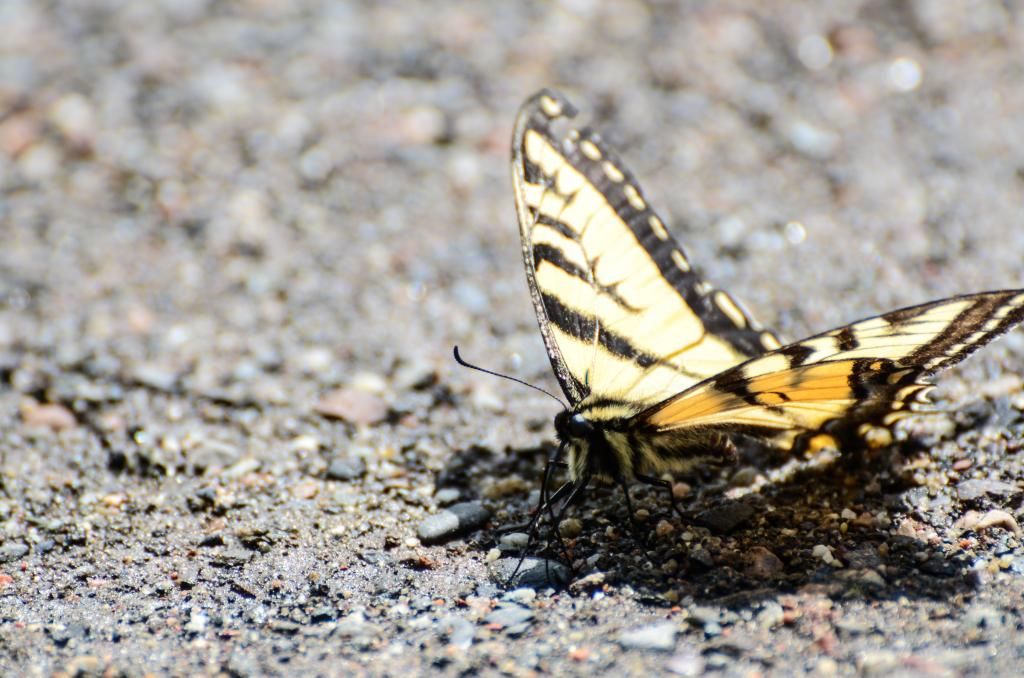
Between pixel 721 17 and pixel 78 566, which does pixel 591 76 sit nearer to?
pixel 721 17

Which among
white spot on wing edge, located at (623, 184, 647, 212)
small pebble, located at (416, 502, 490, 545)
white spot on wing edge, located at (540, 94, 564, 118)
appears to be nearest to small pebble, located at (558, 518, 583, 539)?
small pebble, located at (416, 502, 490, 545)

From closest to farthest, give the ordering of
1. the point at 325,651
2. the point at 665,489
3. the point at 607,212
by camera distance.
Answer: the point at 325,651 < the point at 665,489 < the point at 607,212

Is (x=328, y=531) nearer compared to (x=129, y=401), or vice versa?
(x=328, y=531)

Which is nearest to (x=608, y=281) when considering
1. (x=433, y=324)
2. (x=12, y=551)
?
(x=433, y=324)

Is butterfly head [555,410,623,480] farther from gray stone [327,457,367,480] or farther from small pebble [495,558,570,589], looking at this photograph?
gray stone [327,457,367,480]

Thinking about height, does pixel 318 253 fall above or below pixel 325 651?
above

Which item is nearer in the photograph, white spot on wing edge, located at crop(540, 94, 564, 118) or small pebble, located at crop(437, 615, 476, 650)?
small pebble, located at crop(437, 615, 476, 650)

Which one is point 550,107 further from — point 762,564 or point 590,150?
point 762,564

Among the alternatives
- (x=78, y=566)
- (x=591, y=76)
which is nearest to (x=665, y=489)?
(x=78, y=566)
